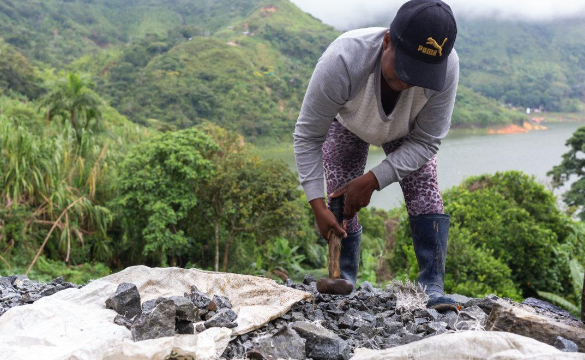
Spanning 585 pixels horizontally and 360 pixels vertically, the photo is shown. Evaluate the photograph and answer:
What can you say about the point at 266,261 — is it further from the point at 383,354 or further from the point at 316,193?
the point at 383,354

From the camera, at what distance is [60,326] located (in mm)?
2016

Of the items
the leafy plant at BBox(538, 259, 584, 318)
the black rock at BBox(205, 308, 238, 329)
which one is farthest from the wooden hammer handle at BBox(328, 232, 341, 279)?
the leafy plant at BBox(538, 259, 584, 318)

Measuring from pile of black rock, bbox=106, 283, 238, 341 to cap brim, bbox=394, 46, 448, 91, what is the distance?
1.20 meters

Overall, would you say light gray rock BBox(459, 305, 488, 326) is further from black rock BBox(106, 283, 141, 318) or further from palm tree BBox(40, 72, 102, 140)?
palm tree BBox(40, 72, 102, 140)

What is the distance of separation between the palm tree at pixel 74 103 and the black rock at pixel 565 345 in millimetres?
8168

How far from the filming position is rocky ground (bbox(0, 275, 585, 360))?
6.38 ft

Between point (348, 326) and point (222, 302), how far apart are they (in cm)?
59

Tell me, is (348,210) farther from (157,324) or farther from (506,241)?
(506,241)

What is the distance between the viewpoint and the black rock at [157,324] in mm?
1898

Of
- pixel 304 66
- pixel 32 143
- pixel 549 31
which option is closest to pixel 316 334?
pixel 32 143

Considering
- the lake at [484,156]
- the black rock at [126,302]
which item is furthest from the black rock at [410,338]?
the lake at [484,156]

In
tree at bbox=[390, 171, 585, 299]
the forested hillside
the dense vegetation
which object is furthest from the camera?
the forested hillside

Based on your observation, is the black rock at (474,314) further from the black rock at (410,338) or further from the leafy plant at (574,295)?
the leafy plant at (574,295)

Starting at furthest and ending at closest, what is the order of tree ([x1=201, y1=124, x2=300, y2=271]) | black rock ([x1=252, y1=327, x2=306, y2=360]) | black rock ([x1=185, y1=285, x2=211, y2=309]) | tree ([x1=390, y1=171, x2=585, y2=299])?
tree ([x1=201, y1=124, x2=300, y2=271]) < tree ([x1=390, y1=171, x2=585, y2=299]) < black rock ([x1=185, y1=285, x2=211, y2=309]) < black rock ([x1=252, y1=327, x2=306, y2=360])
